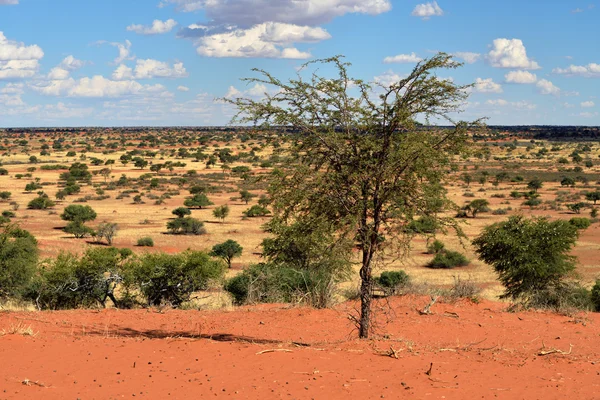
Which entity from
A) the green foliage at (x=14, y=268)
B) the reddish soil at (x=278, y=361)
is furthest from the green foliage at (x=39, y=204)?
the reddish soil at (x=278, y=361)

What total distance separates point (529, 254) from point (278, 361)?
15.9m

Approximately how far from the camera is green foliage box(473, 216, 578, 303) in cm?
2356

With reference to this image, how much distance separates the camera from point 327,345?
1264 centimetres

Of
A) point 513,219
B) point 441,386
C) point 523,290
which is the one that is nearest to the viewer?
point 441,386

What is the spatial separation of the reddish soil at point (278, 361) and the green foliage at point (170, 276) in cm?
412

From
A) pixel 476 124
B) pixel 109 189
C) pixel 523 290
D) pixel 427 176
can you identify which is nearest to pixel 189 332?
pixel 427 176

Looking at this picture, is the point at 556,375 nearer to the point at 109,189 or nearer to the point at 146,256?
the point at 146,256

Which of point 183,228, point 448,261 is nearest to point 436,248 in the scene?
point 448,261

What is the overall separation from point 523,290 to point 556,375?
46.2ft

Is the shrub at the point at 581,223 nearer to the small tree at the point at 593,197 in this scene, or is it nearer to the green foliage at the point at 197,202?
the small tree at the point at 593,197

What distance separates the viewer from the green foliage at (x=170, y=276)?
2033cm

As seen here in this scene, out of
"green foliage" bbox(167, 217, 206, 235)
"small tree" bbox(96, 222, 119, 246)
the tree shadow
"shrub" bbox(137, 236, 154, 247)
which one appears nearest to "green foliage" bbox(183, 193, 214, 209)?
"green foliage" bbox(167, 217, 206, 235)

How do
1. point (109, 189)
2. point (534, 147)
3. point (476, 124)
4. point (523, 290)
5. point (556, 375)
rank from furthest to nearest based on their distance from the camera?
point (534, 147) < point (109, 189) < point (523, 290) < point (476, 124) < point (556, 375)

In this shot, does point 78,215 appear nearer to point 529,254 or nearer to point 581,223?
point 529,254
